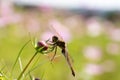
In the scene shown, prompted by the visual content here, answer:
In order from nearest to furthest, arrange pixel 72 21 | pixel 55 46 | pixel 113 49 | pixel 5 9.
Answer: pixel 55 46
pixel 5 9
pixel 113 49
pixel 72 21

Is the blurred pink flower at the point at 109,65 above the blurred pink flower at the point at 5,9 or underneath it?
underneath

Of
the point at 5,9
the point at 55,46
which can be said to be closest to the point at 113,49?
the point at 5,9

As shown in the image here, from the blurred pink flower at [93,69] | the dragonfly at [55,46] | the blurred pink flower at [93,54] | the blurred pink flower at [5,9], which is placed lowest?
the blurred pink flower at [93,69]

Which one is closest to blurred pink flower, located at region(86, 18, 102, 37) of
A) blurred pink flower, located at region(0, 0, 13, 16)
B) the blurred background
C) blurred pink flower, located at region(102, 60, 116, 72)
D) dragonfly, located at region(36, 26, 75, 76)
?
the blurred background

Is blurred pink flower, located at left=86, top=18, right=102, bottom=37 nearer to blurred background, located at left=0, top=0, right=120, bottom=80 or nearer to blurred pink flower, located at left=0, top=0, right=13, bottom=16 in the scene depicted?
blurred background, located at left=0, top=0, right=120, bottom=80

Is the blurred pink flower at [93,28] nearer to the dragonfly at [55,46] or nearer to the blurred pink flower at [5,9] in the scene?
the blurred pink flower at [5,9]

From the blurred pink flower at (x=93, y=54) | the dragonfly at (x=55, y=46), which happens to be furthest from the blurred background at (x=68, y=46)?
the dragonfly at (x=55, y=46)

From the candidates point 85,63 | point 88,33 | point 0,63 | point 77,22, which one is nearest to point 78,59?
point 85,63

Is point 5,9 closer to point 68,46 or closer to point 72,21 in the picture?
point 68,46

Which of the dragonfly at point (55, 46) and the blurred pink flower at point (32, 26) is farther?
the blurred pink flower at point (32, 26)
